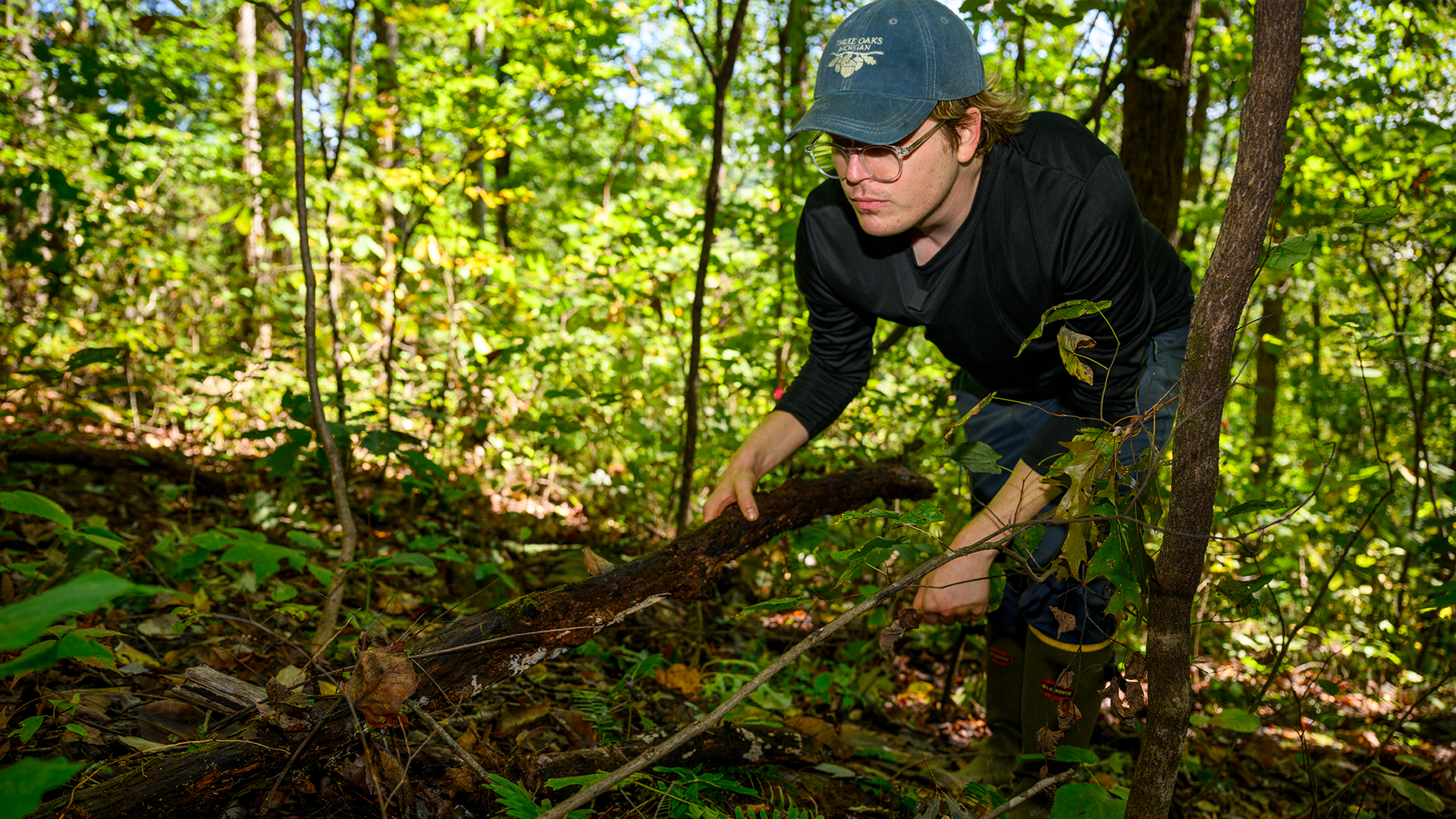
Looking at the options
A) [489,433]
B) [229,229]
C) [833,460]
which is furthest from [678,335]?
[229,229]

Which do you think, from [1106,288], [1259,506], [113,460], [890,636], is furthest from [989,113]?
[113,460]

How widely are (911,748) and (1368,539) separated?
13.5 feet

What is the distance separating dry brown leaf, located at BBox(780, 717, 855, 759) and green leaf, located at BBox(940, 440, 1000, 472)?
1.23m

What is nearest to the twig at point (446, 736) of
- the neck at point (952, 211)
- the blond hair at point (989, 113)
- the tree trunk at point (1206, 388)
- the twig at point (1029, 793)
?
the twig at point (1029, 793)

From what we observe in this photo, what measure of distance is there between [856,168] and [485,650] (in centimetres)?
153

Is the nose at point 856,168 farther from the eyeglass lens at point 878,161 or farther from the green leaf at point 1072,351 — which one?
the green leaf at point 1072,351

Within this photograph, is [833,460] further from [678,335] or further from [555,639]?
[555,639]

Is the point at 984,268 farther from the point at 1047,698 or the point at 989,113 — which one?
the point at 1047,698

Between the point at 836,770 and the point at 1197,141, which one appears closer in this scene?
the point at 836,770

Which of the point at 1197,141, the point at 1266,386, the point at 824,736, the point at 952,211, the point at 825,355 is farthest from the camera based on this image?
the point at 1266,386

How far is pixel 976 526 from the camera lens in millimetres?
2000

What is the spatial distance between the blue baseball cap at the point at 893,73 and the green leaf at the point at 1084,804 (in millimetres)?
1503

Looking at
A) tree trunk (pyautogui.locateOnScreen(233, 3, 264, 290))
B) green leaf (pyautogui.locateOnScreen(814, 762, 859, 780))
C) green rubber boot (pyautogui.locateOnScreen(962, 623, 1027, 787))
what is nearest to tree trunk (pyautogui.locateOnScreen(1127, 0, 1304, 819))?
green leaf (pyautogui.locateOnScreen(814, 762, 859, 780))

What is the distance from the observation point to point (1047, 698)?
2301 millimetres
